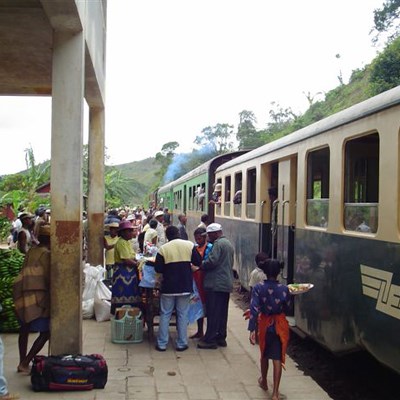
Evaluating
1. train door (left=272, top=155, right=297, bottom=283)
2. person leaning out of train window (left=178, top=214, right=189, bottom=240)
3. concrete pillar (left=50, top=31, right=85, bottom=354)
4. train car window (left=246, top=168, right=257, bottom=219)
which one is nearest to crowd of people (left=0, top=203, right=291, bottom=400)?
concrete pillar (left=50, top=31, right=85, bottom=354)

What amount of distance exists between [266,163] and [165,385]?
4205mm

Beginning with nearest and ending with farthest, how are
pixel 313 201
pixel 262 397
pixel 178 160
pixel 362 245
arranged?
pixel 362 245, pixel 262 397, pixel 313 201, pixel 178 160

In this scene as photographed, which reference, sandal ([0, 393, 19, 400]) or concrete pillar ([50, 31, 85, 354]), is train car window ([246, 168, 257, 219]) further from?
sandal ([0, 393, 19, 400])

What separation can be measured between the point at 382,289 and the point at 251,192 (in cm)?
539

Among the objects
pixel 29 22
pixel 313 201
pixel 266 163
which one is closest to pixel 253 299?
pixel 313 201

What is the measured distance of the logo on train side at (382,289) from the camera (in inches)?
164

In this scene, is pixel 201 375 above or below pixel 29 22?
below

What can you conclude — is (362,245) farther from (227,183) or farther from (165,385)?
(227,183)

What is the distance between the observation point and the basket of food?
22.7 feet

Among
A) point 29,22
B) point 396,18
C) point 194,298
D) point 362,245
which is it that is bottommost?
point 194,298

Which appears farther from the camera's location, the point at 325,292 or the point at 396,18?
the point at 396,18

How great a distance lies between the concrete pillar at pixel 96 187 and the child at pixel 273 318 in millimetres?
6256

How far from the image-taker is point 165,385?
17.8 ft

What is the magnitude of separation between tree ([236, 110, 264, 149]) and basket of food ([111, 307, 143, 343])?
46286 millimetres
